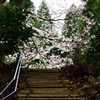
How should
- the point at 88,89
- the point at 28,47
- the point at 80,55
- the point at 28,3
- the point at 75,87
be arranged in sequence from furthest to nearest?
the point at 28,3, the point at 28,47, the point at 80,55, the point at 75,87, the point at 88,89

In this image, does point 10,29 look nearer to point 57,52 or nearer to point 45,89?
point 45,89

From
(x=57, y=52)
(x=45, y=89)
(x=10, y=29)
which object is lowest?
(x=45, y=89)

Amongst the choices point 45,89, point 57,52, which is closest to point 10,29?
point 45,89

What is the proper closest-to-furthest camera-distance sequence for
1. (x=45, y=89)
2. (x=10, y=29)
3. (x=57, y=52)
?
(x=45, y=89), (x=10, y=29), (x=57, y=52)

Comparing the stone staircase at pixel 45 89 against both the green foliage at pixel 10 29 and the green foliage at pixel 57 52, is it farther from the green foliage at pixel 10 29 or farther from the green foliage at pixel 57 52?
the green foliage at pixel 57 52

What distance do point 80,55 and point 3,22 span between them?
12.2 feet

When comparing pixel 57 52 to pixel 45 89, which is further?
pixel 57 52

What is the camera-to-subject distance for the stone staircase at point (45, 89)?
174 inches

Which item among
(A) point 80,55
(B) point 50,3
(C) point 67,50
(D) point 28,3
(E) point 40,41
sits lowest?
(A) point 80,55

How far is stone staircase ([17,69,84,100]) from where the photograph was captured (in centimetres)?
443

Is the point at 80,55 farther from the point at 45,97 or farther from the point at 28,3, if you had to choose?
the point at 28,3

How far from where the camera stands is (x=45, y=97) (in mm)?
4469

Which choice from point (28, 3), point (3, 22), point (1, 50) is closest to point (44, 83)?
point (1, 50)

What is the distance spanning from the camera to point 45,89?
200 inches
